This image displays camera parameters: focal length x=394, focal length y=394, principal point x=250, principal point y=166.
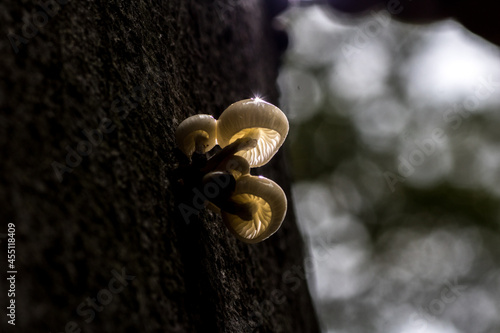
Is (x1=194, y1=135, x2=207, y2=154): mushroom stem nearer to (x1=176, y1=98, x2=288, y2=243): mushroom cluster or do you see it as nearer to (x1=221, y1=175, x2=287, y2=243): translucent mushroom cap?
(x1=176, y1=98, x2=288, y2=243): mushroom cluster

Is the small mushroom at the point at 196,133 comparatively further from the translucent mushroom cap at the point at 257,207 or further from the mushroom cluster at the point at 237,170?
the translucent mushroom cap at the point at 257,207

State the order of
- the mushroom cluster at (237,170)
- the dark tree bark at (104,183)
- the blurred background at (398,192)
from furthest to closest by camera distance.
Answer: the blurred background at (398,192)
the mushroom cluster at (237,170)
the dark tree bark at (104,183)

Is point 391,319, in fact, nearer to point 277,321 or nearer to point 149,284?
point 277,321

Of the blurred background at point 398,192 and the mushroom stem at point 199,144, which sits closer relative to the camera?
the mushroom stem at point 199,144

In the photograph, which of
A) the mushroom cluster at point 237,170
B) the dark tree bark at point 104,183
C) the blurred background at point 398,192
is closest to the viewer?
the dark tree bark at point 104,183

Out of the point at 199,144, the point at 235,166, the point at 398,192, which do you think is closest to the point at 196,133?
the point at 199,144

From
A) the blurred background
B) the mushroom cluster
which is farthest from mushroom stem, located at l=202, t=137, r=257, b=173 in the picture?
the blurred background

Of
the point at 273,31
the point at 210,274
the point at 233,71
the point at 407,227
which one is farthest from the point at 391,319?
the point at 210,274

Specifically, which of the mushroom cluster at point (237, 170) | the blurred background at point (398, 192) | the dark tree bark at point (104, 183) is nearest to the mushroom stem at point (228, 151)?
the mushroom cluster at point (237, 170)

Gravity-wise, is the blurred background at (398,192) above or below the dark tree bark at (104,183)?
above
